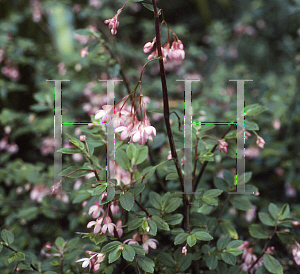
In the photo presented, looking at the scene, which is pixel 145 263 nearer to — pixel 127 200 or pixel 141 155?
pixel 127 200

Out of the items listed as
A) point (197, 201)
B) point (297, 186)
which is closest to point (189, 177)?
point (197, 201)

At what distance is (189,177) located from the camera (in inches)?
33.6

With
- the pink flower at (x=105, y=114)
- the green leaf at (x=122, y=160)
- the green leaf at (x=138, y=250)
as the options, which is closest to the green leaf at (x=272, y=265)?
the green leaf at (x=138, y=250)

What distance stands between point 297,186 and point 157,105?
0.99 m

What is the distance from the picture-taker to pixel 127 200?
68 centimetres

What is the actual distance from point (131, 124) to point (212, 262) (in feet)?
1.53

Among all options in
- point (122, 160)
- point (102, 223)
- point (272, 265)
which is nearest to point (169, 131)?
point (122, 160)

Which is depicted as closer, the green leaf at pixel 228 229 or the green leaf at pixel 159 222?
the green leaf at pixel 159 222

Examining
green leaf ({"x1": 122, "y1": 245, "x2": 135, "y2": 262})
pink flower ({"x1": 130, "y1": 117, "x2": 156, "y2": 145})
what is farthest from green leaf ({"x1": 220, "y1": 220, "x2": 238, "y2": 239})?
pink flower ({"x1": 130, "y1": 117, "x2": 156, "y2": 145})

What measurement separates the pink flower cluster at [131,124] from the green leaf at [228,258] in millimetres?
414

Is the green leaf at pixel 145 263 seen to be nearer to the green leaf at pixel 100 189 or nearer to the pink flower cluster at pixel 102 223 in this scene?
the pink flower cluster at pixel 102 223

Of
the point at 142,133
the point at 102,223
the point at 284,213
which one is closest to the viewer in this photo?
the point at 142,133

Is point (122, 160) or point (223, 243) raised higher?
point (122, 160)

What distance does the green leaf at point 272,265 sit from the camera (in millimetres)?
817
